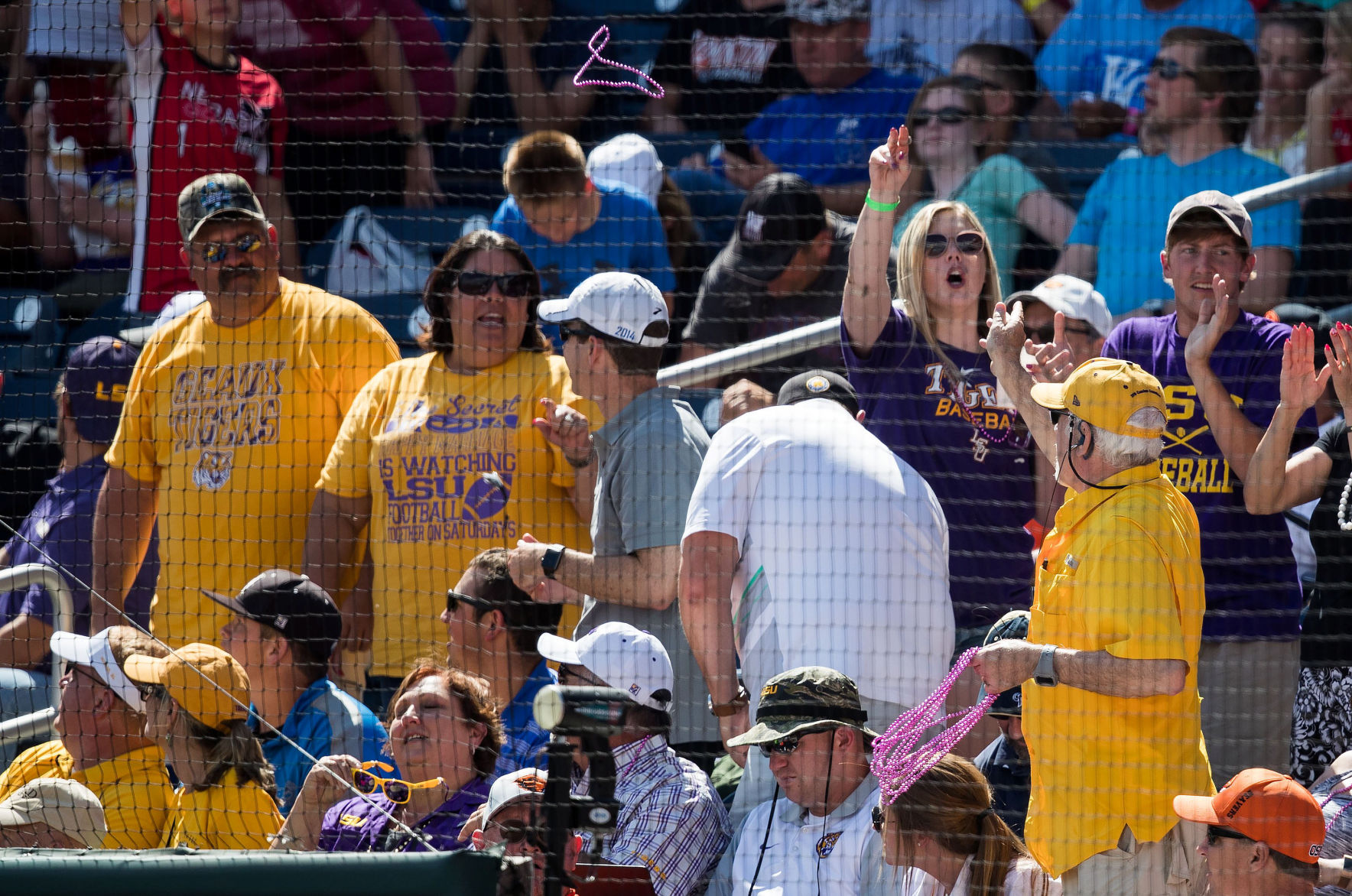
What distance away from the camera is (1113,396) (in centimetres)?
357

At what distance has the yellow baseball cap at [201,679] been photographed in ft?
13.9

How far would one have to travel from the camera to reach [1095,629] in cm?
346

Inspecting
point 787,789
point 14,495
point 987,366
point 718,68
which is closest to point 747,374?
point 987,366

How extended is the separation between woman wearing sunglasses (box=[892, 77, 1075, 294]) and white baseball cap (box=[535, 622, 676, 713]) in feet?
7.47

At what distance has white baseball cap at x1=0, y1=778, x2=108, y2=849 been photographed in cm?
417

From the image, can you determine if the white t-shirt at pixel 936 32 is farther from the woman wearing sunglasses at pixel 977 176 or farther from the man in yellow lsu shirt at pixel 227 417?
the man in yellow lsu shirt at pixel 227 417

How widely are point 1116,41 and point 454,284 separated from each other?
9.03 feet

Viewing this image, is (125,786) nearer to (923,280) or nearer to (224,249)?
(224,249)

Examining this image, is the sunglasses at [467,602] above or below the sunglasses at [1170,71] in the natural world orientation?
below

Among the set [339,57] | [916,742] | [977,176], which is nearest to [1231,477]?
[916,742]

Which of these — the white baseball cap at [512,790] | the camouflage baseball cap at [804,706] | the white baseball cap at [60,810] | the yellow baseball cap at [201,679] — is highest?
the camouflage baseball cap at [804,706]

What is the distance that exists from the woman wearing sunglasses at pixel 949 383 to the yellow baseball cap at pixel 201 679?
1.76 metres

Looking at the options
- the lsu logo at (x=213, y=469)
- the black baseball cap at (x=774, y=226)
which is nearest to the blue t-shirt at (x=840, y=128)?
the black baseball cap at (x=774, y=226)

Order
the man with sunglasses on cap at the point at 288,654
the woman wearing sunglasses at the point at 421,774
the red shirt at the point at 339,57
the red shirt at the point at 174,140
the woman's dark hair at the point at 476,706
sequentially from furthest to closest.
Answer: the red shirt at the point at 339,57
the red shirt at the point at 174,140
the man with sunglasses on cap at the point at 288,654
the woman's dark hair at the point at 476,706
the woman wearing sunglasses at the point at 421,774
